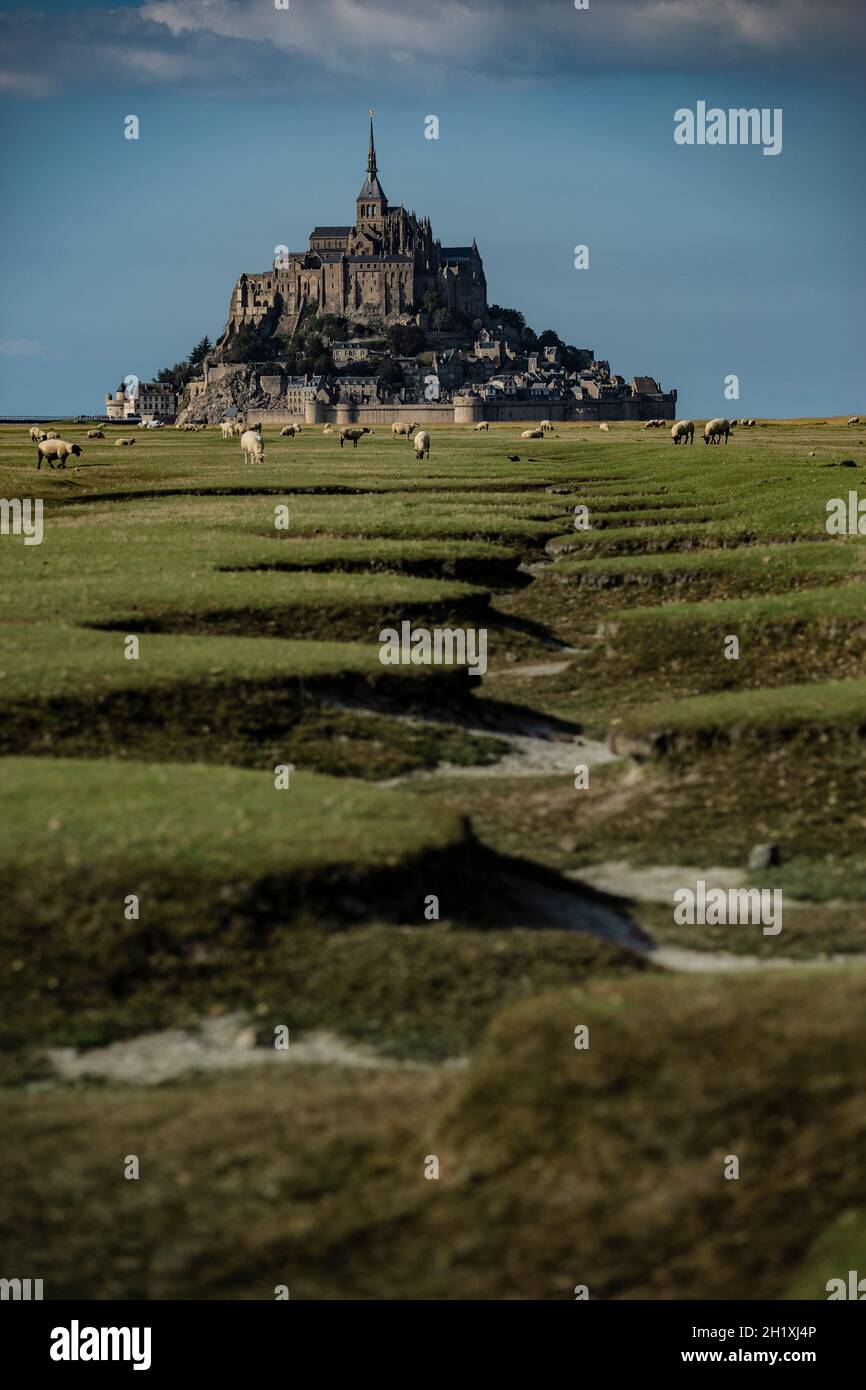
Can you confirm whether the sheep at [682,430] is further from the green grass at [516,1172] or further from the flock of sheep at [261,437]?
the green grass at [516,1172]

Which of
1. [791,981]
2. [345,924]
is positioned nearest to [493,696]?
[345,924]

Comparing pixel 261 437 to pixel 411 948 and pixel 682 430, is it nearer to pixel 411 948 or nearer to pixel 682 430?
pixel 682 430

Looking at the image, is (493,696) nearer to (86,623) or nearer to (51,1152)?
(86,623)

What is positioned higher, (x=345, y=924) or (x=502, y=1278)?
(x=345, y=924)

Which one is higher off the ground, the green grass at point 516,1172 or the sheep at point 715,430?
the sheep at point 715,430

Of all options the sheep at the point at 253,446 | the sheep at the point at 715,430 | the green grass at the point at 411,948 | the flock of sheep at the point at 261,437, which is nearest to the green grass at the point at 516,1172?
the green grass at the point at 411,948

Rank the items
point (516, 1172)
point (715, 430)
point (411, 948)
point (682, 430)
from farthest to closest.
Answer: point (682, 430) < point (715, 430) < point (411, 948) < point (516, 1172)

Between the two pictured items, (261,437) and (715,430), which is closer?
(261,437)

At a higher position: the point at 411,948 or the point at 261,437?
the point at 261,437

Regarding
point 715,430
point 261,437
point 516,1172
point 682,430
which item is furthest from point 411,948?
point 682,430

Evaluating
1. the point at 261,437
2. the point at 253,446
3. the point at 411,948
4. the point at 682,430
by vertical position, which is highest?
the point at 682,430

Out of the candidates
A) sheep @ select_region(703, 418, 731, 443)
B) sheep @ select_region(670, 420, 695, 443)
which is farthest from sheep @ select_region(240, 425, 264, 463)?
sheep @ select_region(670, 420, 695, 443)
